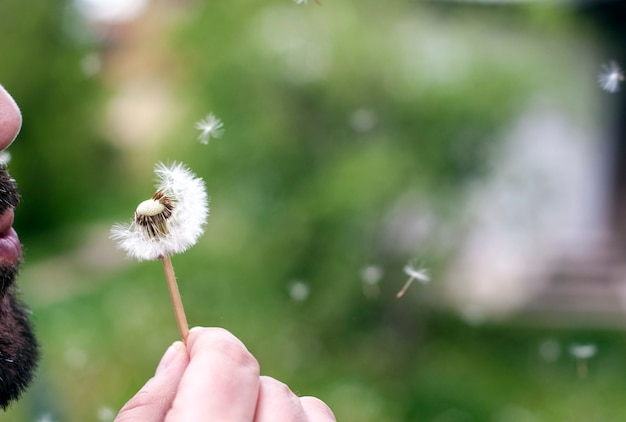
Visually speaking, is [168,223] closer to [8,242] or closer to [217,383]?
[217,383]

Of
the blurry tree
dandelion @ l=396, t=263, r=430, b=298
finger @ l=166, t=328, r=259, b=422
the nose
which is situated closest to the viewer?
finger @ l=166, t=328, r=259, b=422

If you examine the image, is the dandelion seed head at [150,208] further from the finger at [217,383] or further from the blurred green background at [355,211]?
the blurred green background at [355,211]

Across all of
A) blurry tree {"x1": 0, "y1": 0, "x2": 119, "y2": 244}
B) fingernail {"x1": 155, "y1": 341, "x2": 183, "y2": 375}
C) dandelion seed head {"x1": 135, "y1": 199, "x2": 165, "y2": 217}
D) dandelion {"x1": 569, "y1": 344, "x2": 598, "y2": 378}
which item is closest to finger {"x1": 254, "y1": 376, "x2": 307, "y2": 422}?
fingernail {"x1": 155, "y1": 341, "x2": 183, "y2": 375}

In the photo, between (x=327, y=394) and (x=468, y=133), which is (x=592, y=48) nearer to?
(x=468, y=133)

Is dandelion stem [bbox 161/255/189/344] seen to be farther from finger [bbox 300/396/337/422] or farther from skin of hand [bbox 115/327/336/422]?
finger [bbox 300/396/337/422]

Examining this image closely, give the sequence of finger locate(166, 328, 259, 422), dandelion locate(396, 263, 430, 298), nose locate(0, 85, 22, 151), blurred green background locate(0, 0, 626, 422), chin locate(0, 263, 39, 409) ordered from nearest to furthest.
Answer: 1. finger locate(166, 328, 259, 422)
2. nose locate(0, 85, 22, 151)
3. chin locate(0, 263, 39, 409)
4. dandelion locate(396, 263, 430, 298)
5. blurred green background locate(0, 0, 626, 422)

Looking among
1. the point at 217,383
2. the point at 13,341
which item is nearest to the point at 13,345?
the point at 13,341

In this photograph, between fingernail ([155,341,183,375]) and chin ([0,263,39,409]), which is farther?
chin ([0,263,39,409])
